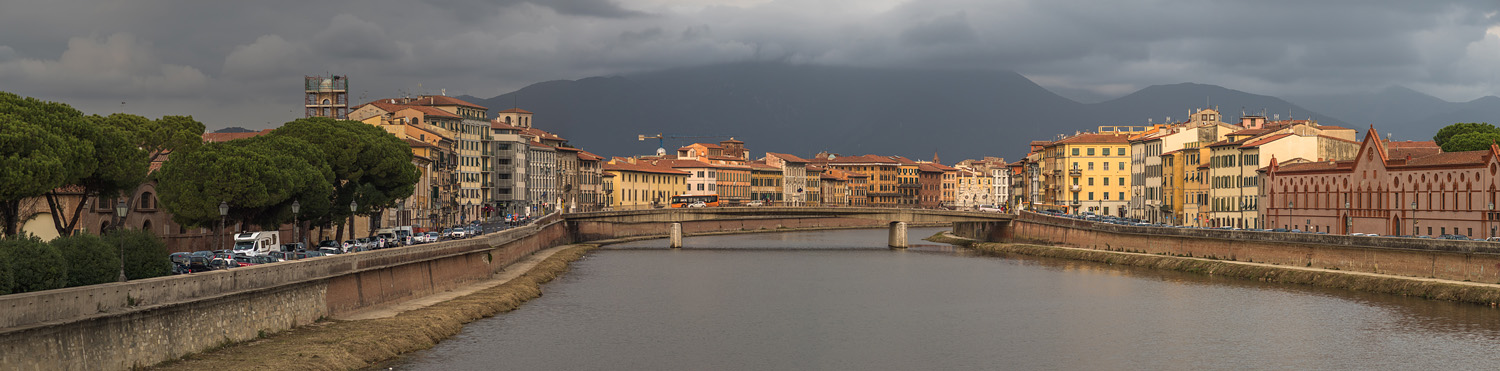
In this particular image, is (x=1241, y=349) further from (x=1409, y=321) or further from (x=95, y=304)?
(x=95, y=304)

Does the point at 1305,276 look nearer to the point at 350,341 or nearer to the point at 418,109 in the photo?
the point at 350,341

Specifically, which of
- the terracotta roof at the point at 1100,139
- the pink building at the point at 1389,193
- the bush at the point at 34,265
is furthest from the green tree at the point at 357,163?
the terracotta roof at the point at 1100,139

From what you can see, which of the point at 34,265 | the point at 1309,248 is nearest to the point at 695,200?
the point at 1309,248

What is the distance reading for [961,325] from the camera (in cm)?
6562

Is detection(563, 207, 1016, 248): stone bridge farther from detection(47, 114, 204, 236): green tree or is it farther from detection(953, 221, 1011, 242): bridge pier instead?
detection(47, 114, 204, 236): green tree

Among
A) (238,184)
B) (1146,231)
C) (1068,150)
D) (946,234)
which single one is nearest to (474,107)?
(946,234)

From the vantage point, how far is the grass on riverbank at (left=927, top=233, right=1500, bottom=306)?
70188 mm

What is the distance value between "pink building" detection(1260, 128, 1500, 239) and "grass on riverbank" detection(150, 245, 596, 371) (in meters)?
57.7

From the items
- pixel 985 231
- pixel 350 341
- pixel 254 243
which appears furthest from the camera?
pixel 985 231

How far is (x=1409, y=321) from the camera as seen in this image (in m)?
63.3

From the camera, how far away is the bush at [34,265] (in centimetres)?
3650

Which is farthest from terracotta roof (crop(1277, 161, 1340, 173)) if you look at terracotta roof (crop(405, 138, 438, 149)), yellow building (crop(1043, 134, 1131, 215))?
terracotta roof (crop(405, 138, 438, 149))

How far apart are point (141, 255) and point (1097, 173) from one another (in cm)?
14508

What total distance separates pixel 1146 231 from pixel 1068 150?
67.5m
